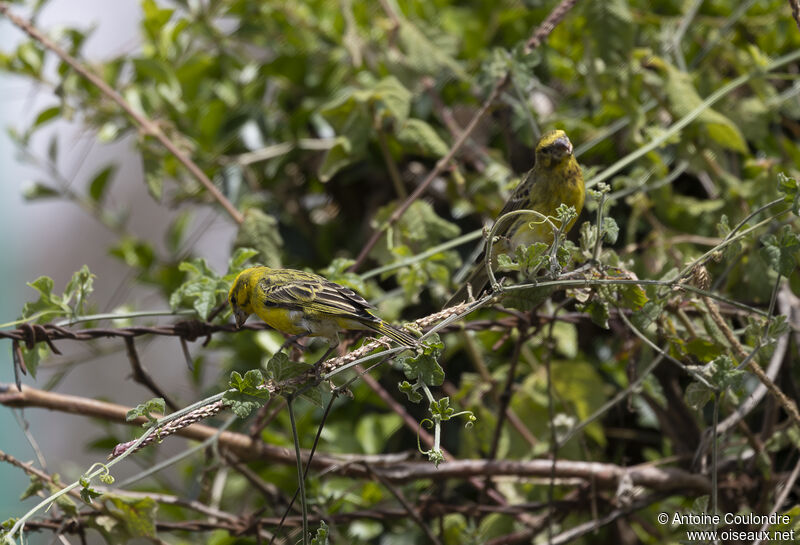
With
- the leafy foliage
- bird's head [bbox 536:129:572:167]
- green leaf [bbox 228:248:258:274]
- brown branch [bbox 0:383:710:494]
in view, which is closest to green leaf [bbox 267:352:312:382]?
the leafy foliage

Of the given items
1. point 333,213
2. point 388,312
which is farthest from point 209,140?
point 388,312

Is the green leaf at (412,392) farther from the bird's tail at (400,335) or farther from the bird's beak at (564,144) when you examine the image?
the bird's beak at (564,144)

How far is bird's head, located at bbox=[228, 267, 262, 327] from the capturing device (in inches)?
83.2

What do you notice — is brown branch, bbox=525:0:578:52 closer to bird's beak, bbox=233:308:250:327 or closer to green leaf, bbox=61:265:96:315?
bird's beak, bbox=233:308:250:327

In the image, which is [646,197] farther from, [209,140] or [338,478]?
[209,140]

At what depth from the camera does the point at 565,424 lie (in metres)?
2.53

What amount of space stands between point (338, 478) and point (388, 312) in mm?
613

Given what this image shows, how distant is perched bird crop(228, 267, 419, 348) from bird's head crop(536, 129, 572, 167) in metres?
0.67

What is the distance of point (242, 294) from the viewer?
2127mm

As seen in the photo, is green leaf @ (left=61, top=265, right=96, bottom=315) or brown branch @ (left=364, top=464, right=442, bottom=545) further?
brown branch @ (left=364, top=464, right=442, bottom=545)

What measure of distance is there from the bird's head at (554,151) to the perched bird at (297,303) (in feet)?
2.20

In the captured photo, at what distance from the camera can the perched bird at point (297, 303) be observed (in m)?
1.98

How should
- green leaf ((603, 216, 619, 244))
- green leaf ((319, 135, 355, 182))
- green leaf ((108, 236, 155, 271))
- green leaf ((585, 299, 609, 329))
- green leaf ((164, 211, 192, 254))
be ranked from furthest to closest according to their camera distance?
1. green leaf ((164, 211, 192, 254))
2. green leaf ((108, 236, 155, 271))
3. green leaf ((319, 135, 355, 182))
4. green leaf ((585, 299, 609, 329))
5. green leaf ((603, 216, 619, 244))

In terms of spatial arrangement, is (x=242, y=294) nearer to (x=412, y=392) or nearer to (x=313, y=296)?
(x=313, y=296)
